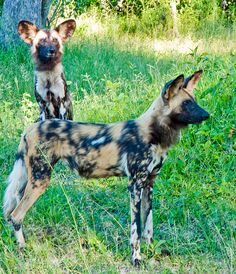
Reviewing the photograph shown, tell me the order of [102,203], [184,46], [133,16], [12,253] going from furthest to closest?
[133,16] → [184,46] → [102,203] → [12,253]

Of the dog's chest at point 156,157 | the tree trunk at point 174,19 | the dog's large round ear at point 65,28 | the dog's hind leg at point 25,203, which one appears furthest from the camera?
the tree trunk at point 174,19

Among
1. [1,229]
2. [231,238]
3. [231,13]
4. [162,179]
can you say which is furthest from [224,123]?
[231,13]

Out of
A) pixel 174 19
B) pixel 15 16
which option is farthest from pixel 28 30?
pixel 174 19

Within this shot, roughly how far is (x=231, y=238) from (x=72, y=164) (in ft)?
3.48

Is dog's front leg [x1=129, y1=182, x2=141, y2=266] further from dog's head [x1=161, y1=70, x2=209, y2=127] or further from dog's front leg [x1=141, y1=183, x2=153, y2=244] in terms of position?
dog's head [x1=161, y1=70, x2=209, y2=127]

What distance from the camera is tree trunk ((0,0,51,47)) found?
29.1ft

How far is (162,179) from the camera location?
4.85 metres

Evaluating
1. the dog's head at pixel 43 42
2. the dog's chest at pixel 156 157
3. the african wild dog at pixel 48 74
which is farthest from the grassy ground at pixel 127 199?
the dog's head at pixel 43 42

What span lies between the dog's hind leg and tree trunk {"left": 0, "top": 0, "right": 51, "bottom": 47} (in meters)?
5.32

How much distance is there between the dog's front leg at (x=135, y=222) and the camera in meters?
3.74

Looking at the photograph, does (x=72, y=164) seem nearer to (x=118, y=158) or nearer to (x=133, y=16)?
(x=118, y=158)

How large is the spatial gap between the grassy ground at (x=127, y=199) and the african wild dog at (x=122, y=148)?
8.0 inches

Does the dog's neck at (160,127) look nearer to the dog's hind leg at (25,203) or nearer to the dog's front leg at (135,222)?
the dog's front leg at (135,222)

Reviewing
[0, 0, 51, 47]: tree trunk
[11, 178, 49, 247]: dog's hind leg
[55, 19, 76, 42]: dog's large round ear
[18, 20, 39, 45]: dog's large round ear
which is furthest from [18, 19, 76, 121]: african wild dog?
[0, 0, 51, 47]: tree trunk
